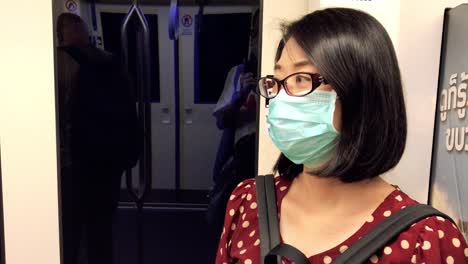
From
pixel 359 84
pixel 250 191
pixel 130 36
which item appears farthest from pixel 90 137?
pixel 359 84

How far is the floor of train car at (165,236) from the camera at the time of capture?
1.87 meters

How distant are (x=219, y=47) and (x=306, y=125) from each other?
943 millimetres

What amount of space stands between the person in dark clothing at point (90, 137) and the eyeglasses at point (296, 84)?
104 centimetres

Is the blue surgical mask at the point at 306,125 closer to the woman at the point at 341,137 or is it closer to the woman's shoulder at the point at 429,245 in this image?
the woman at the point at 341,137

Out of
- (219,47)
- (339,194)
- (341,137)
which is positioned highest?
(219,47)

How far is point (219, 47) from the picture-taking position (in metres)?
1.73

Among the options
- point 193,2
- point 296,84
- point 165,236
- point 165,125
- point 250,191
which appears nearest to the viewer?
point 296,84

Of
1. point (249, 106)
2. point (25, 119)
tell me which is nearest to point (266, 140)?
point (249, 106)

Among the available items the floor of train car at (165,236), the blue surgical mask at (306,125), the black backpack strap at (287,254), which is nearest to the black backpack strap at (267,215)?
the black backpack strap at (287,254)

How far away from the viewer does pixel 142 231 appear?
1.93 m

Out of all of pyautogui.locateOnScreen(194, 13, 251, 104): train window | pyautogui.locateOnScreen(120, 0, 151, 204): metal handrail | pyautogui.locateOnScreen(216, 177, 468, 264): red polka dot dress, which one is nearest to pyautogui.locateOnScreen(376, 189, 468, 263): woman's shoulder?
pyautogui.locateOnScreen(216, 177, 468, 264): red polka dot dress

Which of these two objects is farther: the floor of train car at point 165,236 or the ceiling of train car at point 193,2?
the floor of train car at point 165,236

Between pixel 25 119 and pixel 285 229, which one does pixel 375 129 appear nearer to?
pixel 285 229

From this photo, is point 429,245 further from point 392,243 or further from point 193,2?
point 193,2
